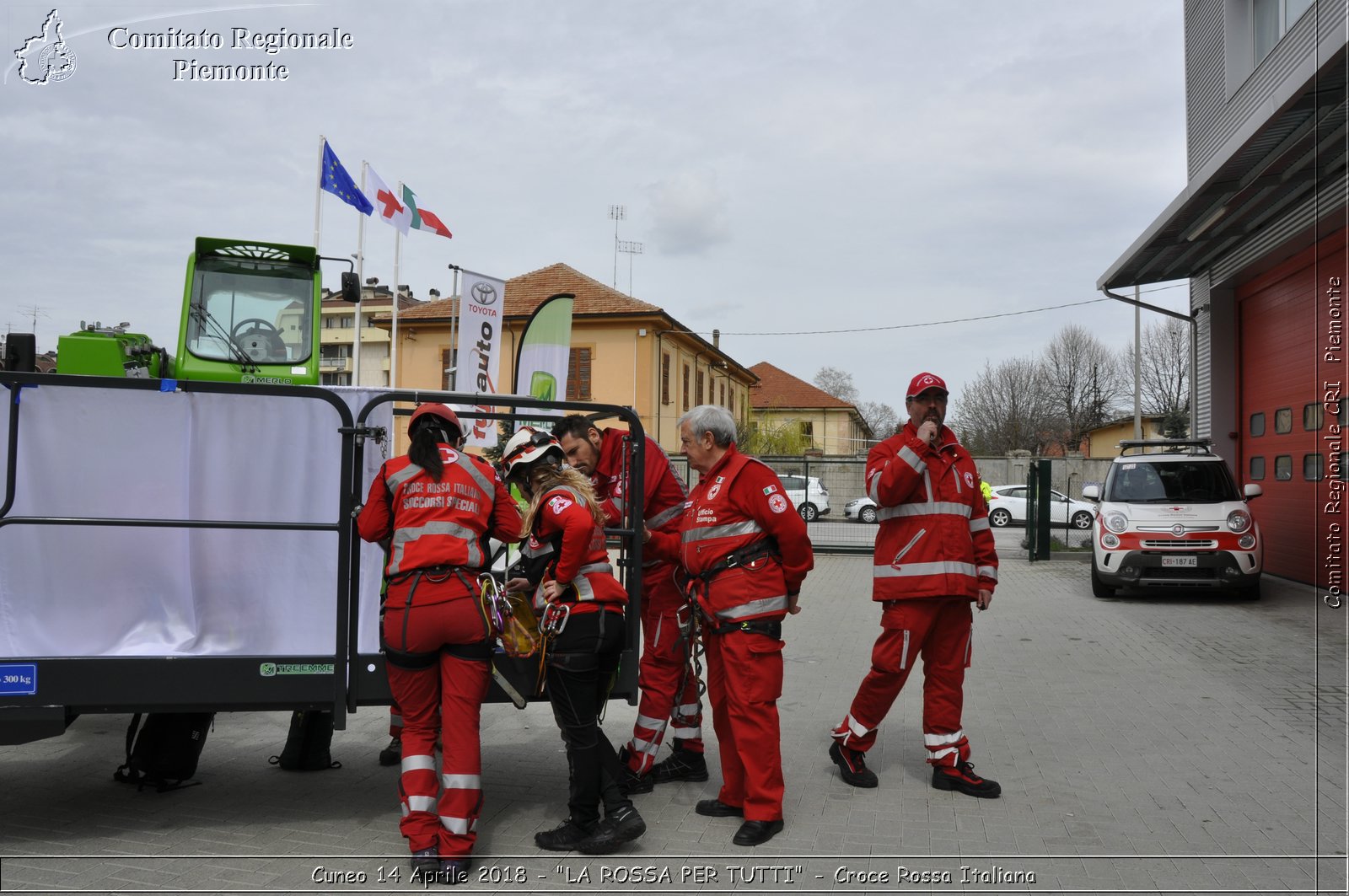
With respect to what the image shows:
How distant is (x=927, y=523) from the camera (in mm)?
5430

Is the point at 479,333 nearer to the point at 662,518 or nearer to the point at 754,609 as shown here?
the point at 662,518

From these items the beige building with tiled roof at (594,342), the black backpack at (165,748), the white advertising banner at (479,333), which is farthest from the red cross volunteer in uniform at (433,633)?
the beige building with tiled roof at (594,342)

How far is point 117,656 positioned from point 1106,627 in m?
9.92

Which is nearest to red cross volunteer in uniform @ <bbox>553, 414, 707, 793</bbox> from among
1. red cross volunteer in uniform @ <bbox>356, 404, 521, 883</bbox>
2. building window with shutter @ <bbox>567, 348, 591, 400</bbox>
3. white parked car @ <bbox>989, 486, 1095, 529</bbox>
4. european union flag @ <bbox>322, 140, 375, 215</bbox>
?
red cross volunteer in uniform @ <bbox>356, 404, 521, 883</bbox>

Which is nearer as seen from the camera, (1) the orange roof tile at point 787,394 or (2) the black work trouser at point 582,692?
(2) the black work trouser at point 582,692

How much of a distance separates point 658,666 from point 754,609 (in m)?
0.93

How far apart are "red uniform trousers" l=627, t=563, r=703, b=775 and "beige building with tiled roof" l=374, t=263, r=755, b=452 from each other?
30474mm

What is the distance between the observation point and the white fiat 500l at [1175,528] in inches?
485

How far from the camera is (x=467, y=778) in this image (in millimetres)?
4402

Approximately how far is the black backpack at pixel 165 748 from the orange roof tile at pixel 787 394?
232 feet

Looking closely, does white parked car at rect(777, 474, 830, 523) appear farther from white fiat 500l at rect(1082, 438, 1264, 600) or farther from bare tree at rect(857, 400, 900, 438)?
bare tree at rect(857, 400, 900, 438)

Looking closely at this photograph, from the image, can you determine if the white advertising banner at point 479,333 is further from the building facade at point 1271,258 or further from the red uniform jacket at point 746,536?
the red uniform jacket at point 746,536

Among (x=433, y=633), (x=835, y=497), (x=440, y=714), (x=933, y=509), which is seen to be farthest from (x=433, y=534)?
(x=835, y=497)

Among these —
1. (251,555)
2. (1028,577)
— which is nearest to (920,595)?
(251,555)
